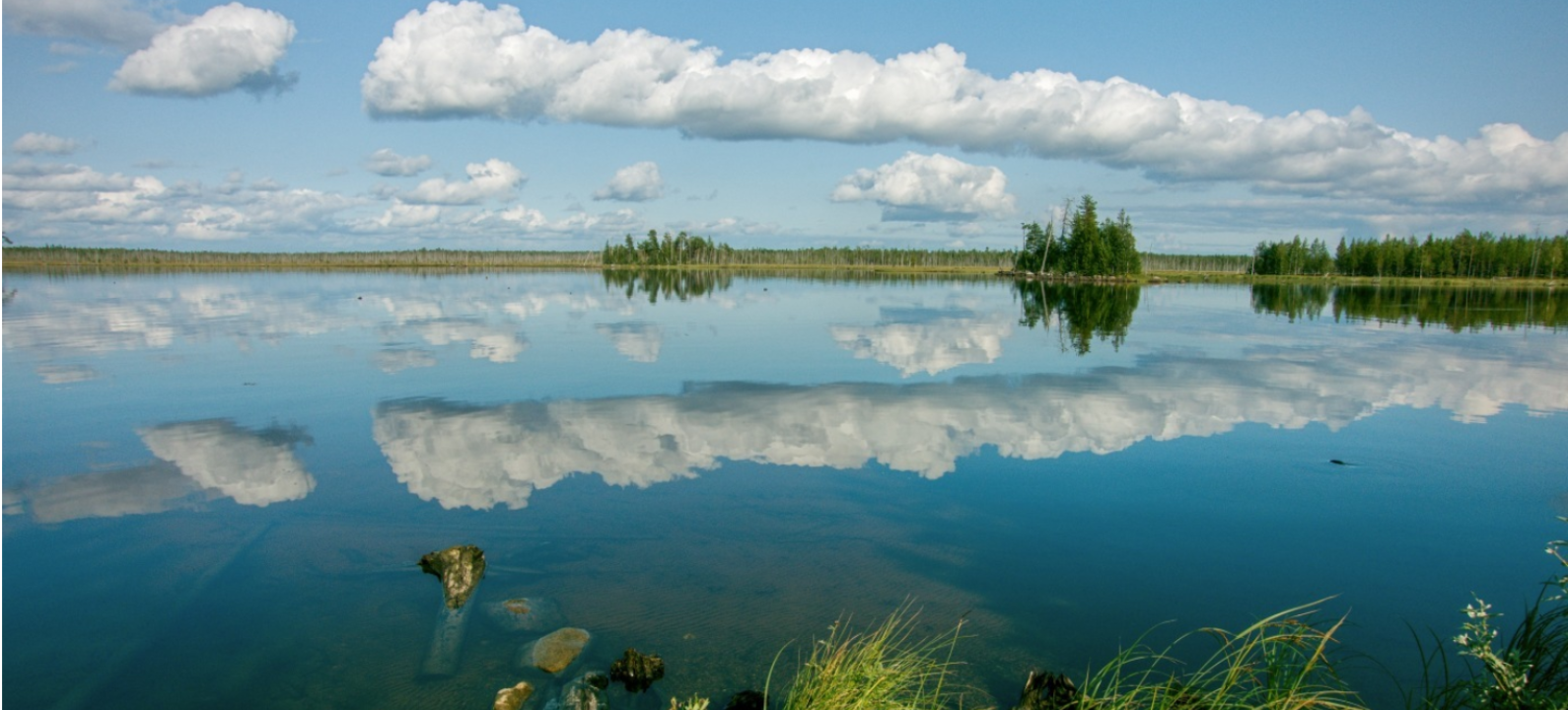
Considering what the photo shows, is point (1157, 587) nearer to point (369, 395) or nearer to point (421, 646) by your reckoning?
point (421, 646)

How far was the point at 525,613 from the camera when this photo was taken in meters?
7.61

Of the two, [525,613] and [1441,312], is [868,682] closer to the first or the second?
[525,613]

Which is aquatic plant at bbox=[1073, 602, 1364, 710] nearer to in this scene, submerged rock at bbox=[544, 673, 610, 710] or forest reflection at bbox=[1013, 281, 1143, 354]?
submerged rock at bbox=[544, 673, 610, 710]

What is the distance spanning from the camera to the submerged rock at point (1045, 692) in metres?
6.04

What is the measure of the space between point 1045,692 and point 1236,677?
54.0 inches

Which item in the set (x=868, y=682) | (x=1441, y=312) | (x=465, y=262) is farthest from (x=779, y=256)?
(x=868, y=682)

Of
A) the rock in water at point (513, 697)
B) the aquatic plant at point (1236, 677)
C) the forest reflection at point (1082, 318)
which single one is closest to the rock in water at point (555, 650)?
the rock in water at point (513, 697)

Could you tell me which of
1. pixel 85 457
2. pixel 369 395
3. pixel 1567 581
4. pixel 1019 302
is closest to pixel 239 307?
pixel 369 395

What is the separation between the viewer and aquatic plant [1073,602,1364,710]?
4.86 meters

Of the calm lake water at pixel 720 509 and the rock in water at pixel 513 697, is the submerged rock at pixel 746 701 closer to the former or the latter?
the calm lake water at pixel 720 509

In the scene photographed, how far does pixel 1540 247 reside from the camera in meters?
117

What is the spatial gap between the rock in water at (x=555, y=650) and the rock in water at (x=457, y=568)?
124cm

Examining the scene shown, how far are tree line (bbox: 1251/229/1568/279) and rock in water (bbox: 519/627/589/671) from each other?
14977cm

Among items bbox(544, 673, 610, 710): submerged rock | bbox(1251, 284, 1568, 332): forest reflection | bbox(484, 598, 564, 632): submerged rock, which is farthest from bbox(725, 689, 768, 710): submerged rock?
bbox(1251, 284, 1568, 332): forest reflection
